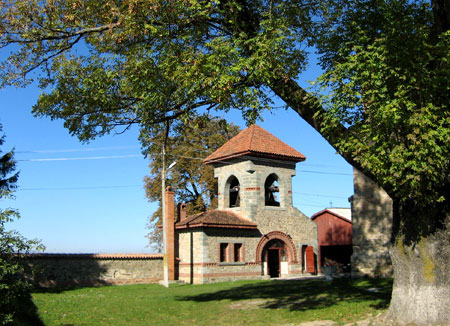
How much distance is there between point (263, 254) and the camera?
28609mm

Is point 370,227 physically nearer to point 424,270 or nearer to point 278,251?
point 278,251

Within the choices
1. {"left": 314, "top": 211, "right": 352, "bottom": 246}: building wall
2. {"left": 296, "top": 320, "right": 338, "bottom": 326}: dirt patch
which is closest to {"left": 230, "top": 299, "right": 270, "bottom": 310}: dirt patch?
{"left": 296, "top": 320, "right": 338, "bottom": 326}: dirt patch

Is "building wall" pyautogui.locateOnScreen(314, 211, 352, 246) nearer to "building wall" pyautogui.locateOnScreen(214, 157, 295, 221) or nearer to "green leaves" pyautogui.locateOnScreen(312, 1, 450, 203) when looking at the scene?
"building wall" pyautogui.locateOnScreen(214, 157, 295, 221)

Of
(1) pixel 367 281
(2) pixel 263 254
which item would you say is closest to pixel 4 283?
(1) pixel 367 281

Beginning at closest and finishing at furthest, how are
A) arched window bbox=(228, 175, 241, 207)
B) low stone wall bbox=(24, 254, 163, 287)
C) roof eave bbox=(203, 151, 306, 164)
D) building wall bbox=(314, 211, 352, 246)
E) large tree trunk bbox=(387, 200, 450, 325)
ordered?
large tree trunk bbox=(387, 200, 450, 325)
low stone wall bbox=(24, 254, 163, 287)
roof eave bbox=(203, 151, 306, 164)
arched window bbox=(228, 175, 241, 207)
building wall bbox=(314, 211, 352, 246)

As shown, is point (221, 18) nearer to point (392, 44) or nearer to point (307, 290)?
point (392, 44)

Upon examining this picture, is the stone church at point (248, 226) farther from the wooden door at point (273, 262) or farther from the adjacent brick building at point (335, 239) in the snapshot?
the adjacent brick building at point (335, 239)

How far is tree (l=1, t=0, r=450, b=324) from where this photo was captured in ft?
27.6

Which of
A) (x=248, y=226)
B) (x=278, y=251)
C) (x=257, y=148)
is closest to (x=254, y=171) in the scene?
(x=257, y=148)

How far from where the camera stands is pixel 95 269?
24547mm

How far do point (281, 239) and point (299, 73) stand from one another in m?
19.6

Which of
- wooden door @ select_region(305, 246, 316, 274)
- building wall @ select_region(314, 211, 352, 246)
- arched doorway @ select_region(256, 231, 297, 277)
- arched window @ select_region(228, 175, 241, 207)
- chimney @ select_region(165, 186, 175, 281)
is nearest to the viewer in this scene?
chimney @ select_region(165, 186, 175, 281)

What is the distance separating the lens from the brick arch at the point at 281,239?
28.0 m

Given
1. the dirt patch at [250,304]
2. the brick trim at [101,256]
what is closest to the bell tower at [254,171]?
the brick trim at [101,256]
